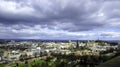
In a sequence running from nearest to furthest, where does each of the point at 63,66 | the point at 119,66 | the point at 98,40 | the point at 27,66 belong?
the point at 119,66 < the point at 63,66 < the point at 27,66 < the point at 98,40

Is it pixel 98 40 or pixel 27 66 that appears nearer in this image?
pixel 27 66

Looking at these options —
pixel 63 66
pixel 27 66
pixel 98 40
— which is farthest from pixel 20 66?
pixel 98 40

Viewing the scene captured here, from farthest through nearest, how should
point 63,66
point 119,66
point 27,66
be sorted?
point 27,66 < point 63,66 < point 119,66

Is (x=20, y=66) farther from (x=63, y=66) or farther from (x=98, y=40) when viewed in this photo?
(x=98, y=40)

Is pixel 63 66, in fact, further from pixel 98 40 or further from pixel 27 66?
pixel 98 40

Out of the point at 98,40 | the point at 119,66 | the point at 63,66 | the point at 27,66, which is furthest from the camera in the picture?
the point at 98,40

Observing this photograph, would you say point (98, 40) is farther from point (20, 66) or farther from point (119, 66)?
point (119, 66)

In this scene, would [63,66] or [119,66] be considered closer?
[119,66]

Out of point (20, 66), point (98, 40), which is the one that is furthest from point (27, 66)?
point (98, 40)

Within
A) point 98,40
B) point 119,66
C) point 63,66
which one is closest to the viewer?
point 119,66
